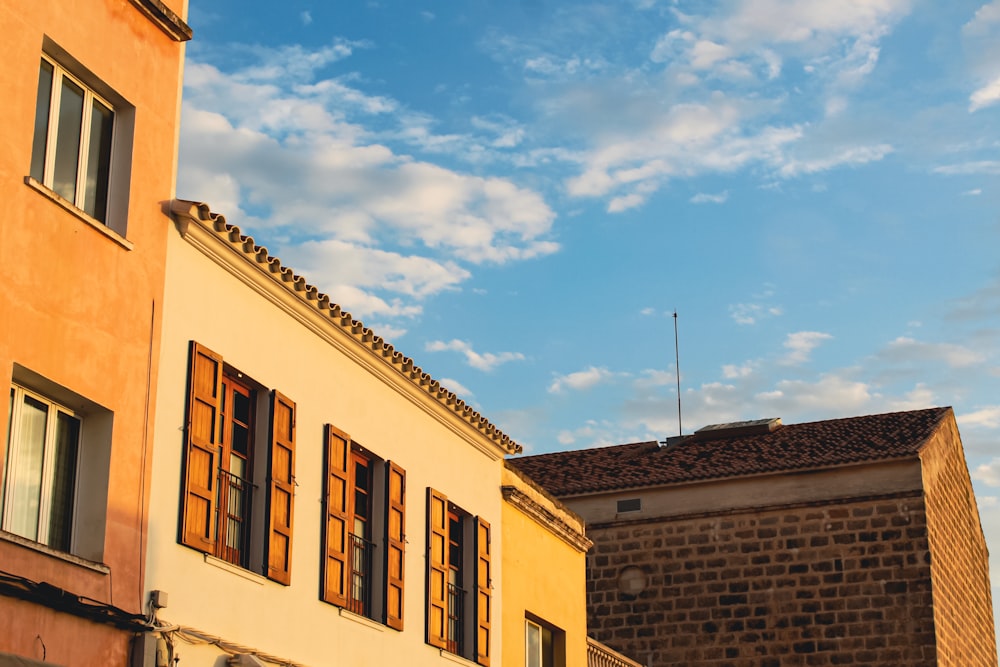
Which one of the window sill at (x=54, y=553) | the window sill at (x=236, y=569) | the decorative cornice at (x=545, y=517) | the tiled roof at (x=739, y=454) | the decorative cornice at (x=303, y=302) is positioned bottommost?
the window sill at (x=54, y=553)

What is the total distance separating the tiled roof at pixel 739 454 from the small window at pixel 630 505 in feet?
0.95

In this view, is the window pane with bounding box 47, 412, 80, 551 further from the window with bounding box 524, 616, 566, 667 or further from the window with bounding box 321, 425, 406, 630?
the window with bounding box 524, 616, 566, 667

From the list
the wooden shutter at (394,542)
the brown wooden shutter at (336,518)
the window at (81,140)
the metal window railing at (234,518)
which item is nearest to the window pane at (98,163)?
the window at (81,140)

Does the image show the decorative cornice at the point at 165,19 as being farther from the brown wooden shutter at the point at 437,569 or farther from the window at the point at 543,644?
the window at the point at 543,644

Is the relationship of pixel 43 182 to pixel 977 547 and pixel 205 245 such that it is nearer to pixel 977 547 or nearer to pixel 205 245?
pixel 205 245

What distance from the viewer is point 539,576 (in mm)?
19875

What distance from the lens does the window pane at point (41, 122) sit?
10.8 metres

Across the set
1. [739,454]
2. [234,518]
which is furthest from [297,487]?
[739,454]

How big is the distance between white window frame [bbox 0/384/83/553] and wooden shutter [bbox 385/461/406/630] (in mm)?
5125

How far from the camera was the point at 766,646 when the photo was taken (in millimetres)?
27422

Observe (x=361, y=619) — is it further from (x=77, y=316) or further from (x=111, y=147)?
(x=111, y=147)

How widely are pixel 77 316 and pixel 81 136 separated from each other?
5.19ft

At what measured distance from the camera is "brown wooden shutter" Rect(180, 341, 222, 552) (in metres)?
11.9

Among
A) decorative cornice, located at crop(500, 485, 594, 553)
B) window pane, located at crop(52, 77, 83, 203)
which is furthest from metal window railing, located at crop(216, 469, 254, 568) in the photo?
decorative cornice, located at crop(500, 485, 594, 553)
